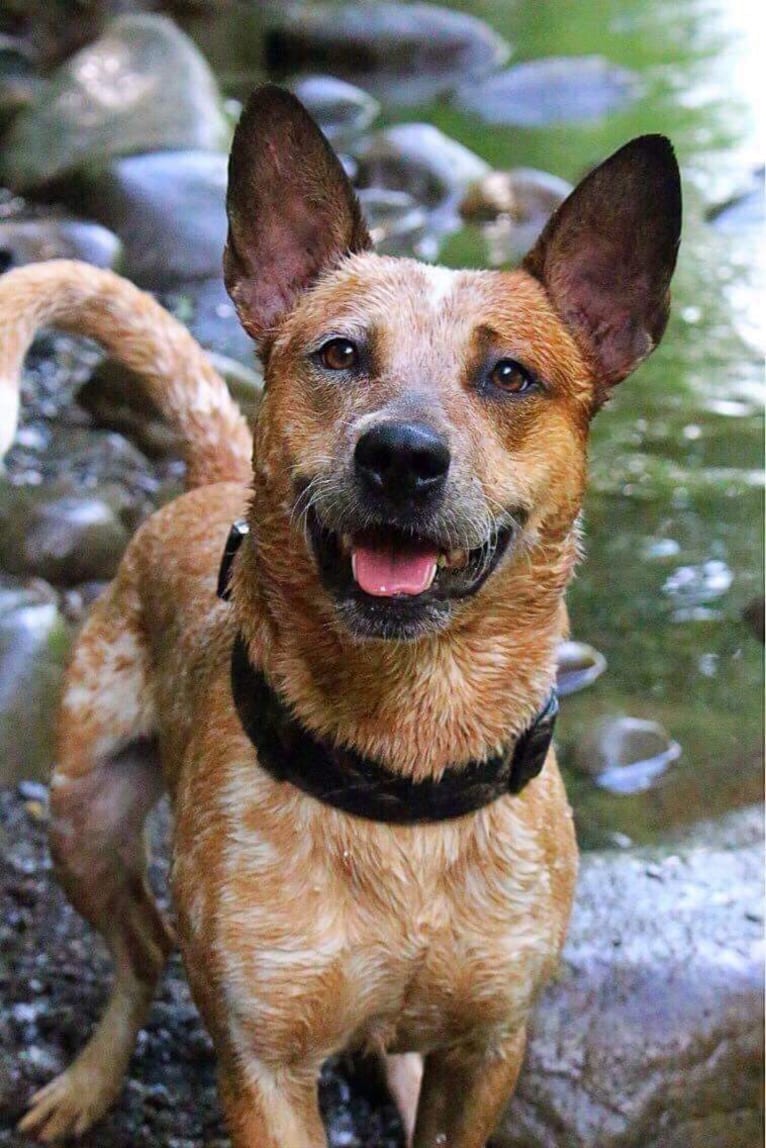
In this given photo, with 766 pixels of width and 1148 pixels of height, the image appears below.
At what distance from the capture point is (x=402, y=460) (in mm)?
2785

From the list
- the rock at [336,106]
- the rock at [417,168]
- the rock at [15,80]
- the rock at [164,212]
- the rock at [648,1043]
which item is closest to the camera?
the rock at [648,1043]

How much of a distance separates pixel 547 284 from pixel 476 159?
12194 mm

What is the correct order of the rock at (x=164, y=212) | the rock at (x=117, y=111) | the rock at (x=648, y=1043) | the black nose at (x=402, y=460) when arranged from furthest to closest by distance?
the rock at (x=117, y=111), the rock at (x=164, y=212), the rock at (x=648, y=1043), the black nose at (x=402, y=460)

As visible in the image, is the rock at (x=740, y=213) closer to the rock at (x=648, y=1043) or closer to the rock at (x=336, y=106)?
the rock at (x=336, y=106)

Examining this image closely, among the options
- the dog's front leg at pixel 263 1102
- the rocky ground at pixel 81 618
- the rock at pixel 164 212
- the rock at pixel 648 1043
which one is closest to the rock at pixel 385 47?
the rocky ground at pixel 81 618

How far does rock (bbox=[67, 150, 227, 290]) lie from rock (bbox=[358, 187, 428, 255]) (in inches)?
59.0

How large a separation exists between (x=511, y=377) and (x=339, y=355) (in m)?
0.37

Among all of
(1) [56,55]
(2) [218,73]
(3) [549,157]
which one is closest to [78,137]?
(3) [549,157]

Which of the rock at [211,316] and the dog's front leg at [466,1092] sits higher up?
the dog's front leg at [466,1092]

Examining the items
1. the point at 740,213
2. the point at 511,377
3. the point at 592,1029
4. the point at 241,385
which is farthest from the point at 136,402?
the point at 740,213

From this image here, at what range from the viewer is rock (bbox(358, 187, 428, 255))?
1262cm

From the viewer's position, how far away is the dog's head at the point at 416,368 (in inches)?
113

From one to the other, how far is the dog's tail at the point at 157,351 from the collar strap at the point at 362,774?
56.5 inches

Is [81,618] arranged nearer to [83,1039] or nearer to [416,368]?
[83,1039]
